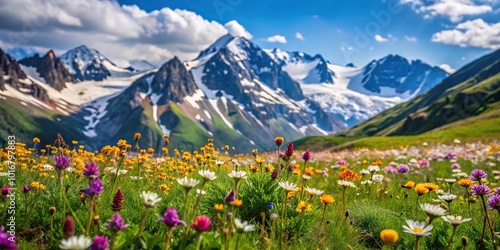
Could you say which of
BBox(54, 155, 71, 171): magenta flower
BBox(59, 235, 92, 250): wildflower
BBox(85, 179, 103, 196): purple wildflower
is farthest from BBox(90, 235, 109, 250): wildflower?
BBox(54, 155, 71, 171): magenta flower

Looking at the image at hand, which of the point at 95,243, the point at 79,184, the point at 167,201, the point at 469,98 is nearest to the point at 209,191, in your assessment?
the point at 167,201

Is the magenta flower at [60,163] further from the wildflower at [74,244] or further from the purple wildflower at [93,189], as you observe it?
the wildflower at [74,244]

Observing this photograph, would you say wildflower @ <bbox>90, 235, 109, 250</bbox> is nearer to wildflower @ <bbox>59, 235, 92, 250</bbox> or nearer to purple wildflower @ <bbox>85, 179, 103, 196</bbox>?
wildflower @ <bbox>59, 235, 92, 250</bbox>

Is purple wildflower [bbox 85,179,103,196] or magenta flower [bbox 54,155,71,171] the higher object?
magenta flower [bbox 54,155,71,171]

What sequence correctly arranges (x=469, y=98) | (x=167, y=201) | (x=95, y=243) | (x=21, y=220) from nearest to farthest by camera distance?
(x=95, y=243) → (x=21, y=220) → (x=167, y=201) → (x=469, y=98)

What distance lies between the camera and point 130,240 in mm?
3609

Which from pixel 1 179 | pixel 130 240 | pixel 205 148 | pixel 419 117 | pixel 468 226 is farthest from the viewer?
pixel 419 117

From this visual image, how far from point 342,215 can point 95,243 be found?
12.9 ft

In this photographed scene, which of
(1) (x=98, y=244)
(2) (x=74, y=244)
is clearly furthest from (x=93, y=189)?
(2) (x=74, y=244)

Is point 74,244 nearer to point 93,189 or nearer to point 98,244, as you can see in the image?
point 98,244

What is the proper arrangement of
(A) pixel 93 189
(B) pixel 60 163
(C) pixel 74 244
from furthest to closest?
(B) pixel 60 163
(A) pixel 93 189
(C) pixel 74 244

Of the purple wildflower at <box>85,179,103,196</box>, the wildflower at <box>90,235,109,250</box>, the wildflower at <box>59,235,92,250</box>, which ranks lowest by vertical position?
the wildflower at <box>90,235,109,250</box>

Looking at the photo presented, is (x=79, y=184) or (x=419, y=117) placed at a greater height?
(x=419, y=117)

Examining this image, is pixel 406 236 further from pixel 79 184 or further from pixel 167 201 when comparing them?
pixel 79 184
